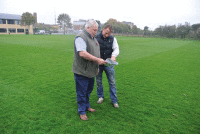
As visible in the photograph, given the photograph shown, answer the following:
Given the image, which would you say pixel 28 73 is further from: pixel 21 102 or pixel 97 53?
pixel 97 53

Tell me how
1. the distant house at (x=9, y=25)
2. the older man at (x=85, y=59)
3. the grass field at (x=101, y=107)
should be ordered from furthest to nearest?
the distant house at (x=9, y=25), the grass field at (x=101, y=107), the older man at (x=85, y=59)

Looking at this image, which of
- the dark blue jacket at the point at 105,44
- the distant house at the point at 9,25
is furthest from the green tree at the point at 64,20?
the dark blue jacket at the point at 105,44

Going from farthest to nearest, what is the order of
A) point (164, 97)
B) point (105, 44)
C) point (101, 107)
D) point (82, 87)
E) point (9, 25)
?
point (9, 25) → point (164, 97) → point (101, 107) → point (105, 44) → point (82, 87)

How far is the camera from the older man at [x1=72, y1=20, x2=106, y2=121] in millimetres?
2680

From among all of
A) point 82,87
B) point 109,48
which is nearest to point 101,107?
point 82,87

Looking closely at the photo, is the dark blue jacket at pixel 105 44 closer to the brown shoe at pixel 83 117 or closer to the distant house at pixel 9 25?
the brown shoe at pixel 83 117

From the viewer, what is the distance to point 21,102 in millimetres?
3900

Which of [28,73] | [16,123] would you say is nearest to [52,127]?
[16,123]

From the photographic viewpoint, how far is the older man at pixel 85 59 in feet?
8.79

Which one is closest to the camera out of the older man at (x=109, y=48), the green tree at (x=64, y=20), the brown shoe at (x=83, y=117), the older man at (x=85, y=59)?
the older man at (x=85, y=59)

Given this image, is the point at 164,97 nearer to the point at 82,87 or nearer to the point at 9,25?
the point at 82,87

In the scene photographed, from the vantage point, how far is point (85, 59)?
9.41 feet

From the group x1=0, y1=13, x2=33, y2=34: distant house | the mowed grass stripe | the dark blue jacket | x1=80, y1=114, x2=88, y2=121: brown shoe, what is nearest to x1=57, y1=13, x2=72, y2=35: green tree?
x1=0, y1=13, x2=33, y2=34: distant house

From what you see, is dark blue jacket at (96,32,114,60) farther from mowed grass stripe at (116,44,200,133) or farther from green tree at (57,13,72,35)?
green tree at (57,13,72,35)
